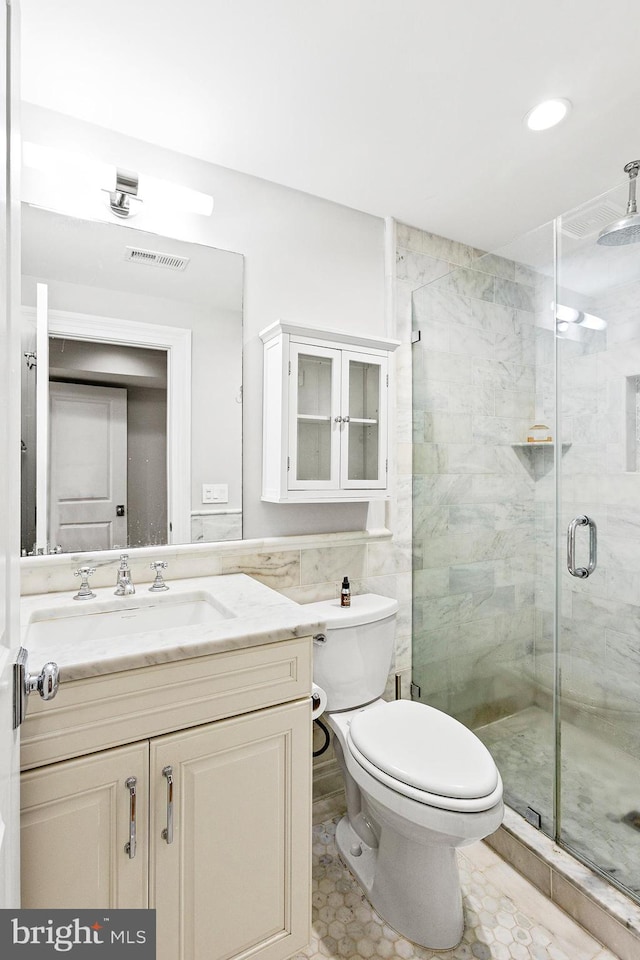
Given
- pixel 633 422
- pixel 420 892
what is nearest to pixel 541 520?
pixel 633 422

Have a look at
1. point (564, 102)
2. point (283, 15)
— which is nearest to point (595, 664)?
point (564, 102)

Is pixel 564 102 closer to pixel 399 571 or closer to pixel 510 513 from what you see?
pixel 510 513

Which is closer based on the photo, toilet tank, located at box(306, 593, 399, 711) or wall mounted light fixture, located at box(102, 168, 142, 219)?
wall mounted light fixture, located at box(102, 168, 142, 219)

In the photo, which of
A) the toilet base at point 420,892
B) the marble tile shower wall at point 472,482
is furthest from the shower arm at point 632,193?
the toilet base at point 420,892

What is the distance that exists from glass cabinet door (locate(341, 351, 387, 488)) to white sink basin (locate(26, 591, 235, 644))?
0.66 m

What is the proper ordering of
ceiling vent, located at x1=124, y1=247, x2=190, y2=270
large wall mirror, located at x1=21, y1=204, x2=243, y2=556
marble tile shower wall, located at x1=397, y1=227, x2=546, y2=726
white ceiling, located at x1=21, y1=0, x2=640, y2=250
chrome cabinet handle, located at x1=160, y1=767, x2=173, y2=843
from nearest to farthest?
chrome cabinet handle, located at x1=160, y1=767, x2=173, y2=843 → white ceiling, located at x1=21, y1=0, x2=640, y2=250 → large wall mirror, located at x1=21, y1=204, x2=243, y2=556 → ceiling vent, located at x1=124, y1=247, x2=190, y2=270 → marble tile shower wall, located at x1=397, y1=227, x2=546, y2=726

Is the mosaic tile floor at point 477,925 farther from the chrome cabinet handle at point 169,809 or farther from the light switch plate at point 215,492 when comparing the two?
the light switch plate at point 215,492

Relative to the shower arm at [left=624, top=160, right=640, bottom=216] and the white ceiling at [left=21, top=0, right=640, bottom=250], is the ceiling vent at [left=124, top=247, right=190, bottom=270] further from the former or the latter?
the shower arm at [left=624, top=160, right=640, bottom=216]

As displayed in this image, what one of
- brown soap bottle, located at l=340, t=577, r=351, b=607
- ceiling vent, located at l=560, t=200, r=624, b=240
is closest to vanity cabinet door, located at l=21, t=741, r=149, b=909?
brown soap bottle, located at l=340, t=577, r=351, b=607

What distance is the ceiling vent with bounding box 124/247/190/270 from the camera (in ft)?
4.97

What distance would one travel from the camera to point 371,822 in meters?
1.56

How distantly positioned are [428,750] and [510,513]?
3.18 feet

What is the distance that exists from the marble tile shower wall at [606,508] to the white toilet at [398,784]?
0.54 m

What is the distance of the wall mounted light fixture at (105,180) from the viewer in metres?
1.40
